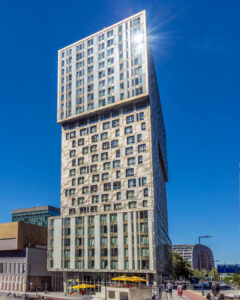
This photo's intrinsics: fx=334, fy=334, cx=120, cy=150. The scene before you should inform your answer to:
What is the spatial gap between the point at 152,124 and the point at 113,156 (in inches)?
576

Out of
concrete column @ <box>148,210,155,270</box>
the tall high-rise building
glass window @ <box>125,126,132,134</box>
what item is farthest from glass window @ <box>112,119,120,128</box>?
concrete column @ <box>148,210,155,270</box>

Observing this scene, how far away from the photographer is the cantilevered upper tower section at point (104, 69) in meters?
98.0

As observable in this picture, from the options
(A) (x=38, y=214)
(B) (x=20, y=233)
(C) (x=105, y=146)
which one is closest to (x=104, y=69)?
(C) (x=105, y=146)

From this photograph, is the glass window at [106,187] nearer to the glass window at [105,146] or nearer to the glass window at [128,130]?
the glass window at [105,146]

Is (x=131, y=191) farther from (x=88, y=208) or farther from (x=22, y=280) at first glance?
(x=22, y=280)

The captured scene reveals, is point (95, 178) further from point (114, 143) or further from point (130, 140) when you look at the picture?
point (130, 140)

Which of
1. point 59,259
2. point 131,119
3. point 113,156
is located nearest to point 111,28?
point 131,119

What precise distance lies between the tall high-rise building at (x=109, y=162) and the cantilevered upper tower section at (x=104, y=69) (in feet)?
1.03

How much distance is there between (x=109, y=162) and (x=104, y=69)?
29.7m

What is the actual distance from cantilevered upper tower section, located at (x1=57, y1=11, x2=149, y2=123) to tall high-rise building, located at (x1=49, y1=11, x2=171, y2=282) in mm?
313

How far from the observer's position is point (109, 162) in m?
96.9

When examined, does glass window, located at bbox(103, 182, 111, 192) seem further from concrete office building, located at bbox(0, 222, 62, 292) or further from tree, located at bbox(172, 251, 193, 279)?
tree, located at bbox(172, 251, 193, 279)

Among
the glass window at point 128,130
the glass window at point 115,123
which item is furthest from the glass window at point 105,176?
the glass window at point 115,123

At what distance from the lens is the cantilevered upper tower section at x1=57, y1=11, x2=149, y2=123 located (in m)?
98.0
